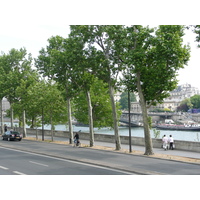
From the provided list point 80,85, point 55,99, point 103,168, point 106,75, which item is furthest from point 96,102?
point 103,168

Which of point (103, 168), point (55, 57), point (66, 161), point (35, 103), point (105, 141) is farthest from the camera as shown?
point (35, 103)

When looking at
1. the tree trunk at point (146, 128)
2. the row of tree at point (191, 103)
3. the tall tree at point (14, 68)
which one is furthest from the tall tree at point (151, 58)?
the row of tree at point (191, 103)

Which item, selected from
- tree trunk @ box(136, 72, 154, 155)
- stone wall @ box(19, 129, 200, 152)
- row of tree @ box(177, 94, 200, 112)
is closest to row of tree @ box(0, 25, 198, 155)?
tree trunk @ box(136, 72, 154, 155)

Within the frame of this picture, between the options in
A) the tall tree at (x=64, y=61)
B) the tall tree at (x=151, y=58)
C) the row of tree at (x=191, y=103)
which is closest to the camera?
the tall tree at (x=151, y=58)

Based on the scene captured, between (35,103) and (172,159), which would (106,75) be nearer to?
(172,159)

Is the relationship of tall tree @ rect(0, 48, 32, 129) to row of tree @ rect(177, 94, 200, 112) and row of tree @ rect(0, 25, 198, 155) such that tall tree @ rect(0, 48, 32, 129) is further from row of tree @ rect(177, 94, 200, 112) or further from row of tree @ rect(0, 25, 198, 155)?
row of tree @ rect(177, 94, 200, 112)

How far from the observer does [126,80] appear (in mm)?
26969

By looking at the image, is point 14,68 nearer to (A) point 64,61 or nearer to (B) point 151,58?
(A) point 64,61

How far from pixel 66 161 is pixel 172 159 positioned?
7843 millimetres

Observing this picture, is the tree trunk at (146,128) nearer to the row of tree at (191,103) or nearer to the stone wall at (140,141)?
the stone wall at (140,141)

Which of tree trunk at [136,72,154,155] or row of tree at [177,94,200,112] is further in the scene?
row of tree at [177,94,200,112]

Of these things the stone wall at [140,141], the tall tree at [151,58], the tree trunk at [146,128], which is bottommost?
the stone wall at [140,141]

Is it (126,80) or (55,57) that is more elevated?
(55,57)

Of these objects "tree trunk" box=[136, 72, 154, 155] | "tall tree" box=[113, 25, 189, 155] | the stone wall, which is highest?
"tall tree" box=[113, 25, 189, 155]
